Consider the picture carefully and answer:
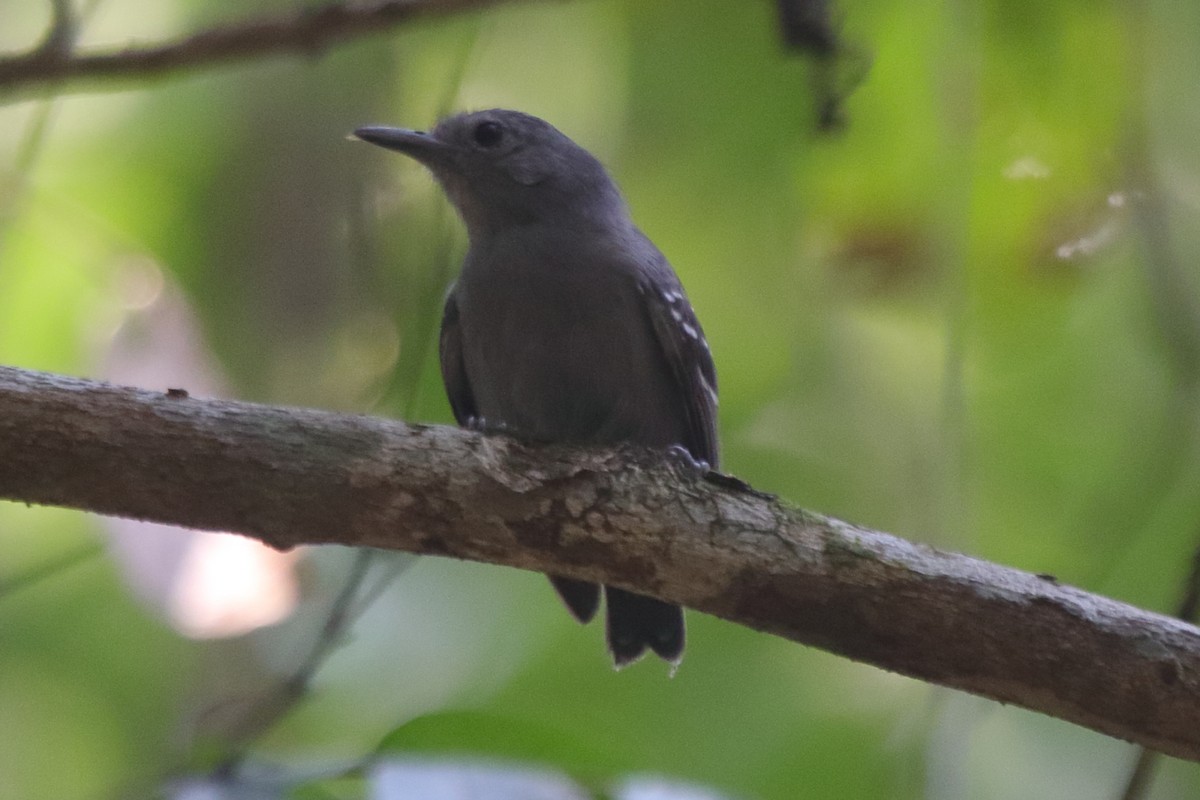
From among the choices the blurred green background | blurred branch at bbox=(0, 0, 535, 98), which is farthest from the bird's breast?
blurred branch at bbox=(0, 0, 535, 98)

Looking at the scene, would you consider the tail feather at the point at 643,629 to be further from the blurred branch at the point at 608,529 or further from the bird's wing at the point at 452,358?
the blurred branch at the point at 608,529

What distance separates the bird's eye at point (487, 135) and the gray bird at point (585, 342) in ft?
0.55

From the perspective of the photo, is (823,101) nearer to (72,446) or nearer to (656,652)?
(656,652)

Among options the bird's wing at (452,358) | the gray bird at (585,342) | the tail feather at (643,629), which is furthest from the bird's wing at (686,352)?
the bird's wing at (452,358)

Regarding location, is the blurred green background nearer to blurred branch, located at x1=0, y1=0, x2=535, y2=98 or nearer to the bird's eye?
the bird's eye

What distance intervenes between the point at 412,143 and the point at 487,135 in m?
0.29

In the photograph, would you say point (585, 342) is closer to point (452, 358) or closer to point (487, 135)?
point (452, 358)

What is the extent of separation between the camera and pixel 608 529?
10.2 feet

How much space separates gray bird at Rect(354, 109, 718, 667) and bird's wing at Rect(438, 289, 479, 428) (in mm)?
56

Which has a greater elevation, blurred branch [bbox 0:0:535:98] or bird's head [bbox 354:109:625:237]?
blurred branch [bbox 0:0:535:98]

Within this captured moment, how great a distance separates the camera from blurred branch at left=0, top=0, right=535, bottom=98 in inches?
162

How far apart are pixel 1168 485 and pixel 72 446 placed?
348 centimetres

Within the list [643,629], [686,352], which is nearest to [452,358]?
[686,352]

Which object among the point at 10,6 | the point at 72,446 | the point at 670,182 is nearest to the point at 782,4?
the point at 670,182
